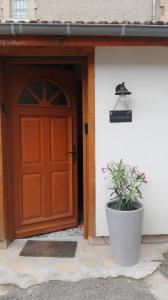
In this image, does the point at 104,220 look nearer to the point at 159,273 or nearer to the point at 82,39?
the point at 159,273

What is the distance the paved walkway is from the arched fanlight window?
1980 mm

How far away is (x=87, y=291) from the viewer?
8.86 feet

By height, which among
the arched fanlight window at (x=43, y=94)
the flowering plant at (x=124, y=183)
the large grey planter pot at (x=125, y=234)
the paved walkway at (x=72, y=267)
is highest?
the arched fanlight window at (x=43, y=94)

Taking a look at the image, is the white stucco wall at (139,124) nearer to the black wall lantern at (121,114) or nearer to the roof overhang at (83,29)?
the black wall lantern at (121,114)

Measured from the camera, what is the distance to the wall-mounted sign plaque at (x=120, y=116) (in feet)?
11.5

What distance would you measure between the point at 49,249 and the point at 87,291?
101cm

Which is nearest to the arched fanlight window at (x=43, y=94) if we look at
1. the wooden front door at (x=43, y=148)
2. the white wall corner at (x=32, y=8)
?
the wooden front door at (x=43, y=148)

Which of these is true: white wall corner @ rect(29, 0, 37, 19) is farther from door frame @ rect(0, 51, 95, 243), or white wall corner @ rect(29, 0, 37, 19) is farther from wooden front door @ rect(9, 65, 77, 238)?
door frame @ rect(0, 51, 95, 243)

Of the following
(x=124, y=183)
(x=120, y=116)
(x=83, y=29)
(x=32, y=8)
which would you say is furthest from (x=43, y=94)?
(x=32, y=8)

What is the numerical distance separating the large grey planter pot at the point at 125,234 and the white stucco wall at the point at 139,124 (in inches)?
19.2

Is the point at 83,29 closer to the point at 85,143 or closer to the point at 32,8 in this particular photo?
the point at 85,143

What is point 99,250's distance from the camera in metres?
3.52

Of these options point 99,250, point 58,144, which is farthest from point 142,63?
point 99,250

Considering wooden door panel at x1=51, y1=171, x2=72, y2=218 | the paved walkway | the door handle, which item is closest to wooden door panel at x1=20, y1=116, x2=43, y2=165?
Result: wooden door panel at x1=51, y1=171, x2=72, y2=218
